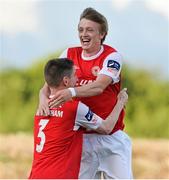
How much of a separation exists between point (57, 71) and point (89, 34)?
1.50 ft

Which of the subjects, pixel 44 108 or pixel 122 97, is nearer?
pixel 44 108

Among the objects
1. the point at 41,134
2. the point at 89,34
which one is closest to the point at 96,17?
the point at 89,34

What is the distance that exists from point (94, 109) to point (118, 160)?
0.39 m

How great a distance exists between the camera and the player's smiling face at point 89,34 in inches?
163

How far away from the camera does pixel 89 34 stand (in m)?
4.14

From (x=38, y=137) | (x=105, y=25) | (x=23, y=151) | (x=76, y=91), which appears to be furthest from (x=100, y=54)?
(x=23, y=151)

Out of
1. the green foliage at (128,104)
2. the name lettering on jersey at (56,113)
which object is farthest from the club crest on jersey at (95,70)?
the green foliage at (128,104)

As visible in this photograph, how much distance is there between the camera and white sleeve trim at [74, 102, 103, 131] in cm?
A: 387

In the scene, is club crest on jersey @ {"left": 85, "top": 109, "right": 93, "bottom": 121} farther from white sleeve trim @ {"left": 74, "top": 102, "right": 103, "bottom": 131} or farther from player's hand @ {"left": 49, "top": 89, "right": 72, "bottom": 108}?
player's hand @ {"left": 49, "top": 89, "right": 72, "bottom": 108}

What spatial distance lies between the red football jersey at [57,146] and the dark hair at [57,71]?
16 cm

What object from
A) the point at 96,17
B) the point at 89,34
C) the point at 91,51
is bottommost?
the point at 91,51

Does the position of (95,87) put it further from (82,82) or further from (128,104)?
(128,104)

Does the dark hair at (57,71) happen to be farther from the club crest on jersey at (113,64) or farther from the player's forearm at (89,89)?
the club crest on jersey at (113,64)

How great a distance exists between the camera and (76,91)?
150 inches
